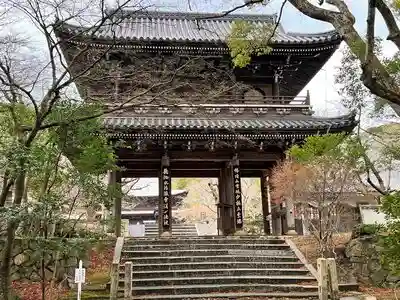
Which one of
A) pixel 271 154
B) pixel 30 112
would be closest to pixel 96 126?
pixel 30 112

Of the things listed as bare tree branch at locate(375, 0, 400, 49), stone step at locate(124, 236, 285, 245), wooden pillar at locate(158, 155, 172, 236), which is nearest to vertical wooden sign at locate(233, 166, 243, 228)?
stone step at locate(124, 236, 285, 245)

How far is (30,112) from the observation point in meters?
8.44

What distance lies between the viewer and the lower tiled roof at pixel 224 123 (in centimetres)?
1267

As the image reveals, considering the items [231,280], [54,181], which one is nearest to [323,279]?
[231,280]

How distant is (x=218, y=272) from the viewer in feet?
32.2

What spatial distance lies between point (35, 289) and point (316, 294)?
19.2 ft

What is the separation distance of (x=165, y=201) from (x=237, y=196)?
2209 mm

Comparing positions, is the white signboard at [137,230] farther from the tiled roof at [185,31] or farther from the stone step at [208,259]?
the stone step at [208,259]

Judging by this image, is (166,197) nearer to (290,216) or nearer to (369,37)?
(290,216)

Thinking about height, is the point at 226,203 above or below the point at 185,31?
below

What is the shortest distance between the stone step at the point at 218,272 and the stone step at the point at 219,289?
1.42 feet

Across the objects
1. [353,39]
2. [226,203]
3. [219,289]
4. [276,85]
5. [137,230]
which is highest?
[276,85]

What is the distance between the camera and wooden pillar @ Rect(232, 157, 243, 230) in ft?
43.5

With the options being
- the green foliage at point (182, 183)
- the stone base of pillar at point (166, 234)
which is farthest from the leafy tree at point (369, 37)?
the green foliage at point (182, 183)
